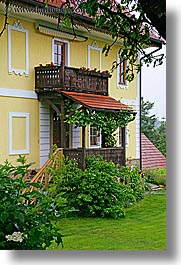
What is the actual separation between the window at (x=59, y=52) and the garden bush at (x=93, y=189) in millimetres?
1396

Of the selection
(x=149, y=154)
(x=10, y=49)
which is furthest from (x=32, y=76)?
(x=149, y=154)

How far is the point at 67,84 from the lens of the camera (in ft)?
20.9

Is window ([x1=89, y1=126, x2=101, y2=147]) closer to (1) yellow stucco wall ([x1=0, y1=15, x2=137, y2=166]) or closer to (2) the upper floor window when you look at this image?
(1) yellow stucco wall ([x1=0, y1=15, x2=137, y2=166])

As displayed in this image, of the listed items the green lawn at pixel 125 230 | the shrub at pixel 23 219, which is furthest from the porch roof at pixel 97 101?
the shrub at pixel 23 219

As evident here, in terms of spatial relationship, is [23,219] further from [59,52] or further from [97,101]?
[59,52]

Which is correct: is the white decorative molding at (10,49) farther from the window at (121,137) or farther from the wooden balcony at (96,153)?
the window at (121,137)

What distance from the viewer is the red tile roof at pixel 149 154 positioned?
6.21 m

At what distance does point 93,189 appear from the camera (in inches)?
224

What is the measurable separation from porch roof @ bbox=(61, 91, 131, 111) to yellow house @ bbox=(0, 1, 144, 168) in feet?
0.04

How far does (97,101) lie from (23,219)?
180 inches

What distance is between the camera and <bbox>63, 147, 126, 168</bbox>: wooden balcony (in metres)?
6.09

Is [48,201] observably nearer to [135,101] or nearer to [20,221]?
[20,221]

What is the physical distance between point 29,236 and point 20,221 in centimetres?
7

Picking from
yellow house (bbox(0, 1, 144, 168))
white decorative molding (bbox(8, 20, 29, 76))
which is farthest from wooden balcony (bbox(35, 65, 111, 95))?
white decorative molding (bbox(8, 20, 29, 76))
